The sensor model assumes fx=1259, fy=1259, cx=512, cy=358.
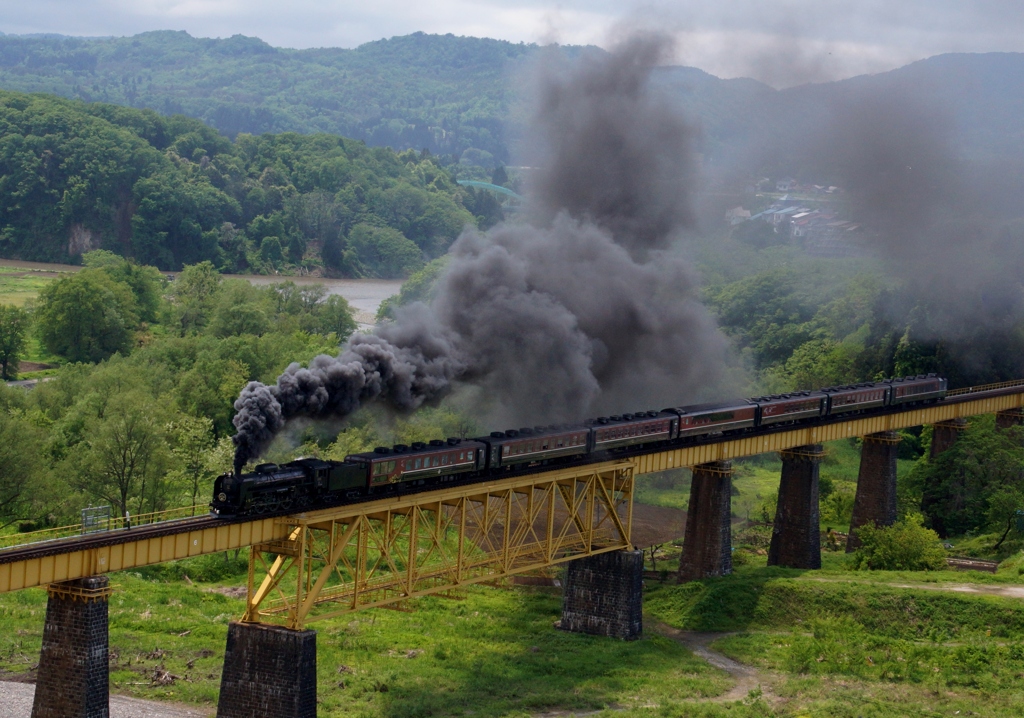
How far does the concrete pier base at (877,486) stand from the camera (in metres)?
71.8

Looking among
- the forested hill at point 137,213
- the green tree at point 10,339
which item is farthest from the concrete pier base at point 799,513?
the forested hill at point 137,213

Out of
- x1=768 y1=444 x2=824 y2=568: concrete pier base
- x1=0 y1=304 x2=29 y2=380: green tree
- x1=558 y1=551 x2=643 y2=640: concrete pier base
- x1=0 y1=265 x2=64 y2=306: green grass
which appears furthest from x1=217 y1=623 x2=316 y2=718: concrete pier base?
x1=0 y1=265 x2=64 y2=306: green grass

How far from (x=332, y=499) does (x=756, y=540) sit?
39.1m

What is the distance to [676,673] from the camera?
5009 cm

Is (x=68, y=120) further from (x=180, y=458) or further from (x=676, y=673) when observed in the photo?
(x=676, y=673)

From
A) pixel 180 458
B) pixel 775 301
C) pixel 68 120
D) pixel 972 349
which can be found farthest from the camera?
pixel 68 120

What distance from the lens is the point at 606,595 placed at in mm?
54469

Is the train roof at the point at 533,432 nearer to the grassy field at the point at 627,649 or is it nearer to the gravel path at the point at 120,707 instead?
the grassy field at the point at 627,649

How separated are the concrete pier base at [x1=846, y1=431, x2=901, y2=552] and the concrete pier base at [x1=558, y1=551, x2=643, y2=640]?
74.4 feet

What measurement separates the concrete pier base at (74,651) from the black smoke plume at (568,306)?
6.97 metres

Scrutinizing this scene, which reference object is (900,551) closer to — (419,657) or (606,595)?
(606,595)

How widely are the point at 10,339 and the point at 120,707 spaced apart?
73240 mm

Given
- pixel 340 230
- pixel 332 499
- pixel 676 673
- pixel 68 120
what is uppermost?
pixel 68 120

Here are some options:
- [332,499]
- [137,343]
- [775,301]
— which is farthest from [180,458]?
[775,301]
